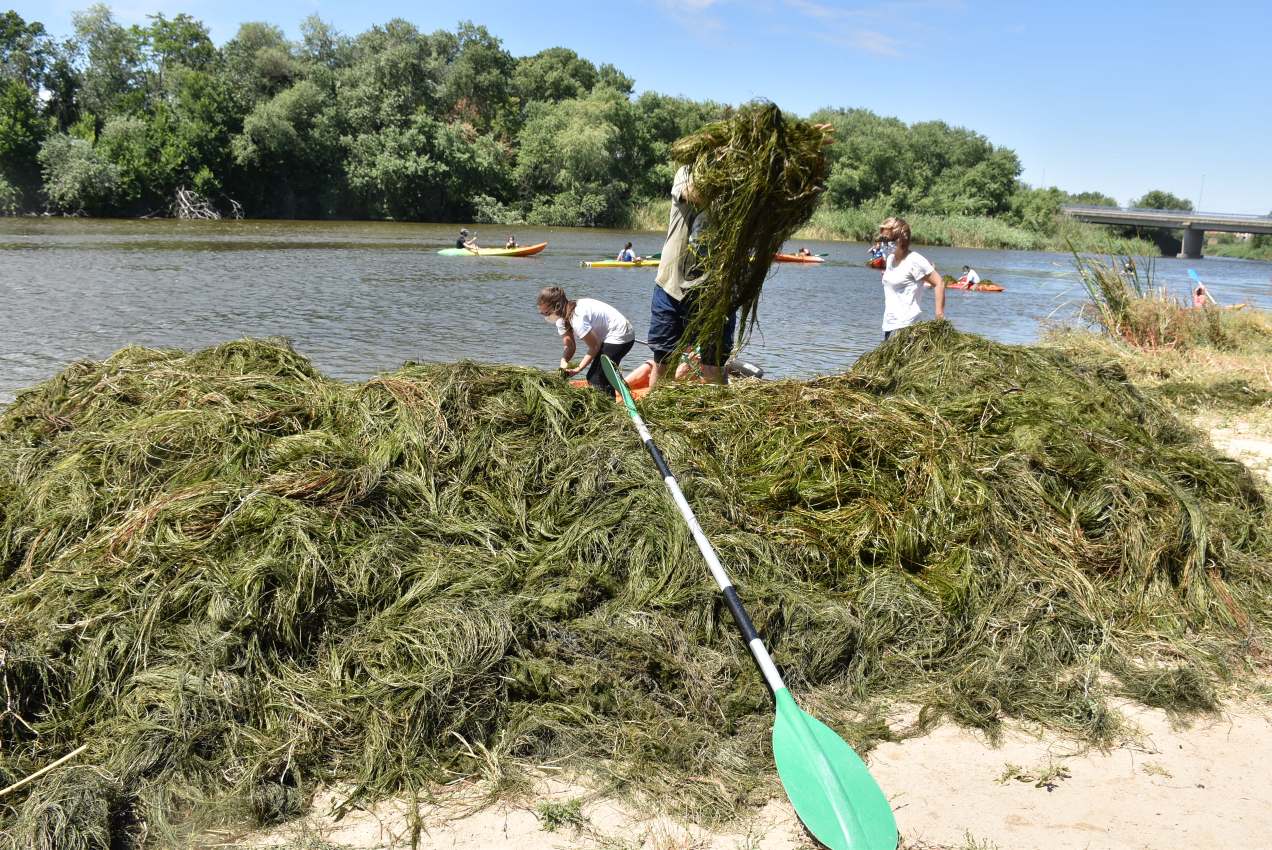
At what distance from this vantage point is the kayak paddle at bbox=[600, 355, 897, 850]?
2750 millimetres

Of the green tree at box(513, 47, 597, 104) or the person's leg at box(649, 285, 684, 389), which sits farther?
the green tree at box(513, 47, 597, 104)

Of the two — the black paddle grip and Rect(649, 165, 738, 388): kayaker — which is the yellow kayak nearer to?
Rect(649, 165, 738, 388): kayaker

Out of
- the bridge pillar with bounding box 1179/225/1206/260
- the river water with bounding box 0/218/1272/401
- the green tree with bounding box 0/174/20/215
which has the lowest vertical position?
the river water with bounding box 0/218/1272/401

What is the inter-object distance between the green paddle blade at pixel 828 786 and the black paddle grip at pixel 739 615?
0.34 metres

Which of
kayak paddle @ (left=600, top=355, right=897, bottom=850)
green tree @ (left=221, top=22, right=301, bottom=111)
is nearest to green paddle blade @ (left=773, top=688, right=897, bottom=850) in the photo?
kayak paddle @ (left=600, top=355, right=897, bottom=850)

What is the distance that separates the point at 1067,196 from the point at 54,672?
81299 mm

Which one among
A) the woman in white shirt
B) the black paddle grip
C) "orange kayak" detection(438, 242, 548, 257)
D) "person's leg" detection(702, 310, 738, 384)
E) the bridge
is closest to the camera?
the black paddle grip

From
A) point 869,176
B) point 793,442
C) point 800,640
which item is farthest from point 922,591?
point 869,176

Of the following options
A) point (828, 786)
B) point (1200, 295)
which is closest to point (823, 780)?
point (828, 786)

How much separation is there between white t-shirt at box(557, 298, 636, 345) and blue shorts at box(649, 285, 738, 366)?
575 millimetres

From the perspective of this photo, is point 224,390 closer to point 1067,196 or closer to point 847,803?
point 847,803

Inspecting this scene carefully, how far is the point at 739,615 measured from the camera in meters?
3.65

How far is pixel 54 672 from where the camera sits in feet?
10.1

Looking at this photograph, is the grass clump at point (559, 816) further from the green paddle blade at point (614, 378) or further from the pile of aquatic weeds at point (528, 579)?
the green paddle blade at point (614, 378)
